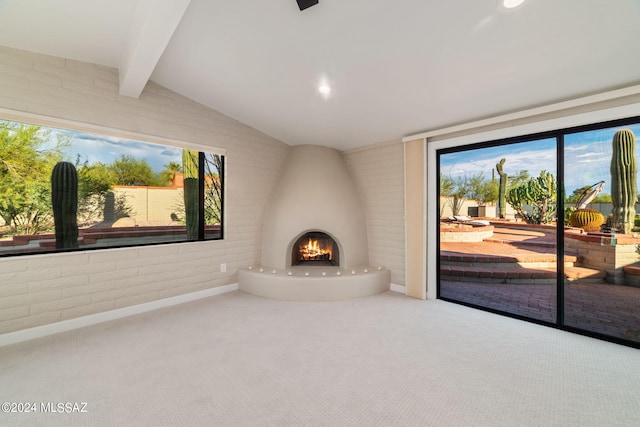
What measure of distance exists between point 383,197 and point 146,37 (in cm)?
320

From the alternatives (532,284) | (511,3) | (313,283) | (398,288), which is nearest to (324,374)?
(313,283)

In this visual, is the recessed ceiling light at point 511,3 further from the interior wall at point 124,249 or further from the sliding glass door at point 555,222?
the interior wall at point 124,249

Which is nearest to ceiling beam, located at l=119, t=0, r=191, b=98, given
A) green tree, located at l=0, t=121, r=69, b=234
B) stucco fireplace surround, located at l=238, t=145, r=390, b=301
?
green tree, located at l=0, t=121, r=69, b=234

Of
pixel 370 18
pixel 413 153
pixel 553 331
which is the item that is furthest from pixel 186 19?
pixel 553 331

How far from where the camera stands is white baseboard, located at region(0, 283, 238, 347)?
238cm

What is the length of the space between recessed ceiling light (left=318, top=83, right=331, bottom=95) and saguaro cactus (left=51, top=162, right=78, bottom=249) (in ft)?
8.69

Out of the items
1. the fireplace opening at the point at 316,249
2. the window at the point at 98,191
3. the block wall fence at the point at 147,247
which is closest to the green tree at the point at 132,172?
the window at the point at 98,191

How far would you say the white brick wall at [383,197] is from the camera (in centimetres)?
383

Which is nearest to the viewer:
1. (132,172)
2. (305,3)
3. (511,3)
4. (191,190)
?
(511,3)

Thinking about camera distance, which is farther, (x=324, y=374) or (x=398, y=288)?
(x=398, y=288)

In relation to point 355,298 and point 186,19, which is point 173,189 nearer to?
point 186,19

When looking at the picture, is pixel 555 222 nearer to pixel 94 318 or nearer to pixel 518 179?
pixel 518 179

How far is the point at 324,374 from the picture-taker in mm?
1919

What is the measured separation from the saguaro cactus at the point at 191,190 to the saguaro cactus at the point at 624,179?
15.1 ft
